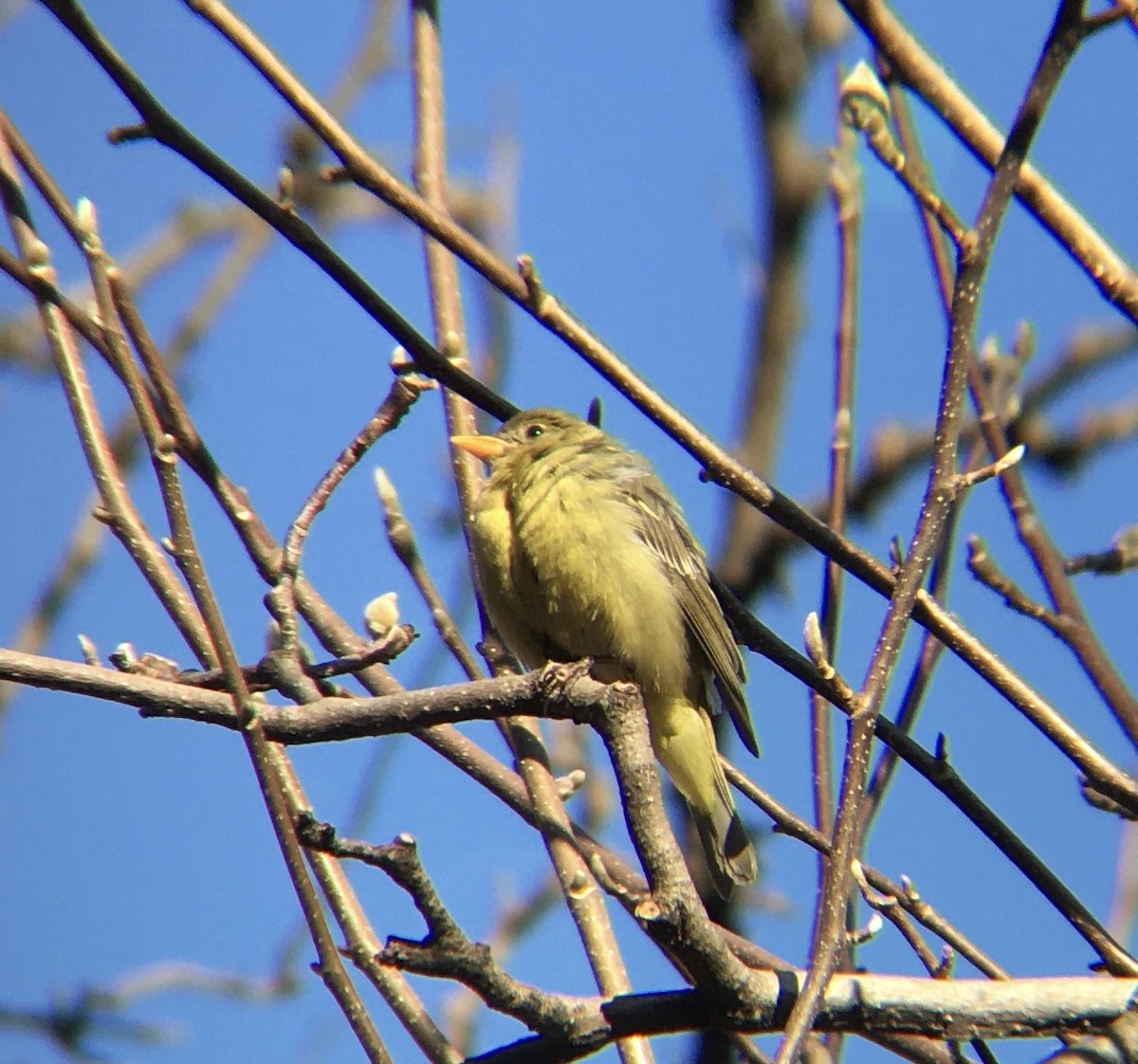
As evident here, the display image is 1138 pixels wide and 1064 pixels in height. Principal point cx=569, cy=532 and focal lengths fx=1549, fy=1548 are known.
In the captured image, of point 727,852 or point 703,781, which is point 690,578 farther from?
point 727,852

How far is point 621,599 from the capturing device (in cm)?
483

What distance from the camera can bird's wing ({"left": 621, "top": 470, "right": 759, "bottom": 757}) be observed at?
16.3 ft

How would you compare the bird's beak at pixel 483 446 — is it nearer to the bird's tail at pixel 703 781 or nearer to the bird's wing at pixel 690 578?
the bird's wing at pixel 690 578

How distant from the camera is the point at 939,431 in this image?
2.63 metres

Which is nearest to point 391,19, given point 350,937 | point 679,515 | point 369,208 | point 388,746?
point 369,208

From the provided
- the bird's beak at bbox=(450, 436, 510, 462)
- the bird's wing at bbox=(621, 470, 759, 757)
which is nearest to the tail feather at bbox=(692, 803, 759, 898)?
the bird's wing at bbox=(621, 470, 759, 757)

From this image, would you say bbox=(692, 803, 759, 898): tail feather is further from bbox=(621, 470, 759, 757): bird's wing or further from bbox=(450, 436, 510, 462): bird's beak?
bbox=(450, 436, 510, 462): bird's beak

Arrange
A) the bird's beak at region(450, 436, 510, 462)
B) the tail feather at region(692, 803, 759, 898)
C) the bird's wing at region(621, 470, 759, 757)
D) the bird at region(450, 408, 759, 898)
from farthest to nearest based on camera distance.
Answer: the bird's wing at region(621, 470, 759, 757) < the tail feather at region(692, 803, 759, 898) < the bird at region(450, 408, 759, 898) < the bird's beak at region(450, 436, 510, 462)

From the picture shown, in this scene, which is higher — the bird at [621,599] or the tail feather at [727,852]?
the bird at [621,599]

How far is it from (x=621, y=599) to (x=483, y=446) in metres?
0.65

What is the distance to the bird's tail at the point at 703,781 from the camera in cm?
→ 488

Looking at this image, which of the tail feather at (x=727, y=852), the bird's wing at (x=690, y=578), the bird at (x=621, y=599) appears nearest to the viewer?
the bird at (x=621, y=599)

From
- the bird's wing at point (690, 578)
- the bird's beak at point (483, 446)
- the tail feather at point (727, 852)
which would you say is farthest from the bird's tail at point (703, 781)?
→ the bird's beak at point (483, 446)


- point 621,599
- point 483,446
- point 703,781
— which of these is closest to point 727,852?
point 703,781
